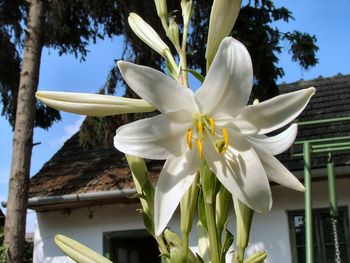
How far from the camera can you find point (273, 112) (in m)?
1.30

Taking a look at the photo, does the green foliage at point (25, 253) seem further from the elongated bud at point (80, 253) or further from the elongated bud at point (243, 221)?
the elongated bud at point (243, 221)

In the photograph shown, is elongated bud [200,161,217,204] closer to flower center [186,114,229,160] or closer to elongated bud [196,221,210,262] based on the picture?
flower center [186,114,229,160]

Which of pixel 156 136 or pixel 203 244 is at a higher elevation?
pixel 156 136

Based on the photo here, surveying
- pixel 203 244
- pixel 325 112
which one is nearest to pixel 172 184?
pixel 203 244

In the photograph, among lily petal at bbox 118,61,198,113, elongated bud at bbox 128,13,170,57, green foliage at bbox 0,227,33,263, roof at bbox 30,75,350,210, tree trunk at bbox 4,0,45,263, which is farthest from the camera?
roof at bbox 30,75,350,210

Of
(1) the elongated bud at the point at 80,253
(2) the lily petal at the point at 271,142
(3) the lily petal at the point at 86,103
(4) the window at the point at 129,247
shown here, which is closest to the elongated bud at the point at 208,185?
(2) the lily petal at the point at 271,142

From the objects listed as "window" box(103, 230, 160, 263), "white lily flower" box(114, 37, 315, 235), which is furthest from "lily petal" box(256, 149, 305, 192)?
"window" box(103, 230, 160, 263)

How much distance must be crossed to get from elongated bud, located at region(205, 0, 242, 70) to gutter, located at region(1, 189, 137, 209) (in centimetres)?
611

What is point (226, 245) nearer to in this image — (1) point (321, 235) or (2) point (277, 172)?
(2) point (277, 172)

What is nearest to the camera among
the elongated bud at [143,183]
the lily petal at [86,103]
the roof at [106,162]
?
the lily petal at [86,103]

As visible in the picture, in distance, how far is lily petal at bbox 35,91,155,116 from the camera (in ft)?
4.33

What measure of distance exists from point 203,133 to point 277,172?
0.19 m

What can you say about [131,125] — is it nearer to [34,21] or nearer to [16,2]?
[34,21]

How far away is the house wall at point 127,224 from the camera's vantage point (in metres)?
7.39
